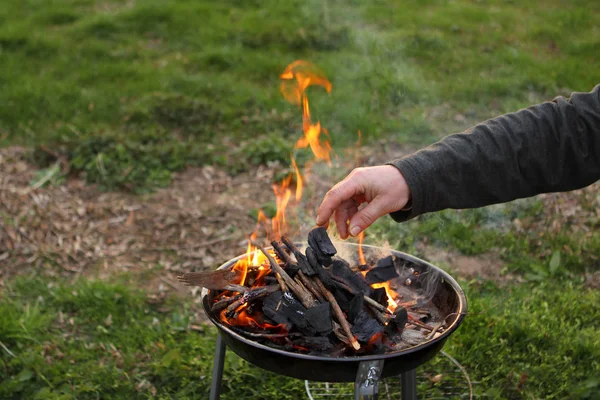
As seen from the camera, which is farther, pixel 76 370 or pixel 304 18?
pixel 304 18

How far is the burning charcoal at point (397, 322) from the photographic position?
223 centimetres

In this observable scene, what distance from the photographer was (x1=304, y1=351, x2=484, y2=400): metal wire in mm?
3156

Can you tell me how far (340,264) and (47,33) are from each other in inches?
252

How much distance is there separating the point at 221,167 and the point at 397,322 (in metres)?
3.32

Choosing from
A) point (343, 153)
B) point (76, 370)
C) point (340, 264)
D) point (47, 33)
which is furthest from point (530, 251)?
point (47, 33)

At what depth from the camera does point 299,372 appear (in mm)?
2016

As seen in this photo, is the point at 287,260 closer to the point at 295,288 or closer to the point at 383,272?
the point at 295,288

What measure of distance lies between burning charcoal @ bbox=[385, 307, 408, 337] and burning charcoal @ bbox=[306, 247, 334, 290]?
10.8 inches

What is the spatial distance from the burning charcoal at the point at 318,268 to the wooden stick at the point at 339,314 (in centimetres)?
2

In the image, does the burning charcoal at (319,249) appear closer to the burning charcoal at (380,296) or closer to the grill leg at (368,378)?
the burning charcoal at (380,296)

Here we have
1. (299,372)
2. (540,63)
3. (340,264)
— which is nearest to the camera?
(299,372)

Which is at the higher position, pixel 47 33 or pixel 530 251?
pixel 47 33

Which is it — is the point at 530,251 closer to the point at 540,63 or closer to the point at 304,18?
the point at 540,63

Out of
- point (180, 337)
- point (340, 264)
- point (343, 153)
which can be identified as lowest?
point (180, 337)
